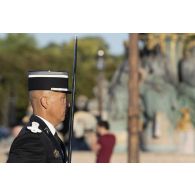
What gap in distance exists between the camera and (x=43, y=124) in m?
4.85

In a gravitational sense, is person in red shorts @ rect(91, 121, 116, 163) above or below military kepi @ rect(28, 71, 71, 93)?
below

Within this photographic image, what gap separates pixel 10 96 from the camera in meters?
41.8

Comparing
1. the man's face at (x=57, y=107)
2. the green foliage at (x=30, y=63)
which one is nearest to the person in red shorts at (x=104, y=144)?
the man's face at (x=57, y=107)

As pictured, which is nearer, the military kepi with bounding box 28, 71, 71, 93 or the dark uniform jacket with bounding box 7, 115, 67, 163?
the dark uniform jacket with bounding box 7, 115, 67, 163

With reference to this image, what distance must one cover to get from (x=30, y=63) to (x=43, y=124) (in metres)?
37.5

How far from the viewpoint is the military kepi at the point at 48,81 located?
4867 mm

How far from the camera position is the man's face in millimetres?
4754

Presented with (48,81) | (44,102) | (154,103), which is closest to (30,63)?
(154,103)

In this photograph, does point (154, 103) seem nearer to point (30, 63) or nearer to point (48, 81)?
point (30, 63)

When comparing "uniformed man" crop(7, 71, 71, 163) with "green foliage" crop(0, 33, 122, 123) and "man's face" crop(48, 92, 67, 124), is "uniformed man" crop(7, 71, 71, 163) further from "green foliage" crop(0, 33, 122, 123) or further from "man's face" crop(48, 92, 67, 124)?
"green foliage" crop(0, 33, 122, 123)

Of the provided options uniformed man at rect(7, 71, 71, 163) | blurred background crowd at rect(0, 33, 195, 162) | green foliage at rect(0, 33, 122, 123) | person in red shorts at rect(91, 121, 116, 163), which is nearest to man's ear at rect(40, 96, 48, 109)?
uniformed man at rect(7, 71, 71, 163)
